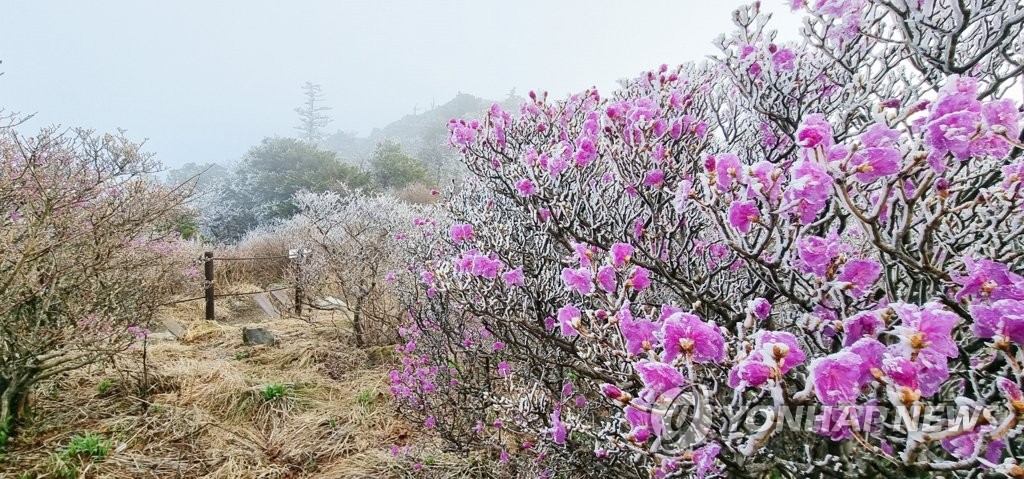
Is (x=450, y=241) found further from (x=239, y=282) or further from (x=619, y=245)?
(x=239, y=282)

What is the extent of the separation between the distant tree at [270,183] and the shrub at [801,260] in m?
12.9

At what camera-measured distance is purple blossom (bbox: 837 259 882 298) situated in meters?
0.89

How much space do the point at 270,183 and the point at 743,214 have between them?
60.7 ft

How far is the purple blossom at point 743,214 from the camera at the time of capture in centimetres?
94

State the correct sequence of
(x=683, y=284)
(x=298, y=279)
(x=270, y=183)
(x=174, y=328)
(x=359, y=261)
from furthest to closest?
(x=270, y=183) < (x=298, y=279) < (x=174, y=328) < (x=359, y=261) < (x=683, y=284)

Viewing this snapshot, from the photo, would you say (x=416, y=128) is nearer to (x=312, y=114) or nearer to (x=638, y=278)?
(x=312, y=114)

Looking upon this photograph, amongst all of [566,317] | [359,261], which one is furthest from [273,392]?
[566,317]

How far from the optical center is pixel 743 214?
0.95 metres

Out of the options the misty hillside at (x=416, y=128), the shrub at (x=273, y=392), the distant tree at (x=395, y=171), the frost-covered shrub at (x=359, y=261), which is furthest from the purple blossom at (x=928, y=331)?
the misty hillside at (x=416, y=128)

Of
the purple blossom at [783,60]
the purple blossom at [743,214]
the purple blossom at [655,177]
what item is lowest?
the purple blossom at [743,214]

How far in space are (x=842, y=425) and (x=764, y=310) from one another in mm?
435

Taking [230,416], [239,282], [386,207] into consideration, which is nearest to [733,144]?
[230,416]

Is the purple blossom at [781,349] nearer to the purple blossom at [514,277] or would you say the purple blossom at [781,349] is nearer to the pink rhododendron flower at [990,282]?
the pink rhododendron flower at [990,282]

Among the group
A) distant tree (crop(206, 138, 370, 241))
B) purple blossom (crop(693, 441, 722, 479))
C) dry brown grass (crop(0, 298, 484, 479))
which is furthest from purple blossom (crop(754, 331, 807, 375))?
distant tree (crop(206, 138, 370, 241))
